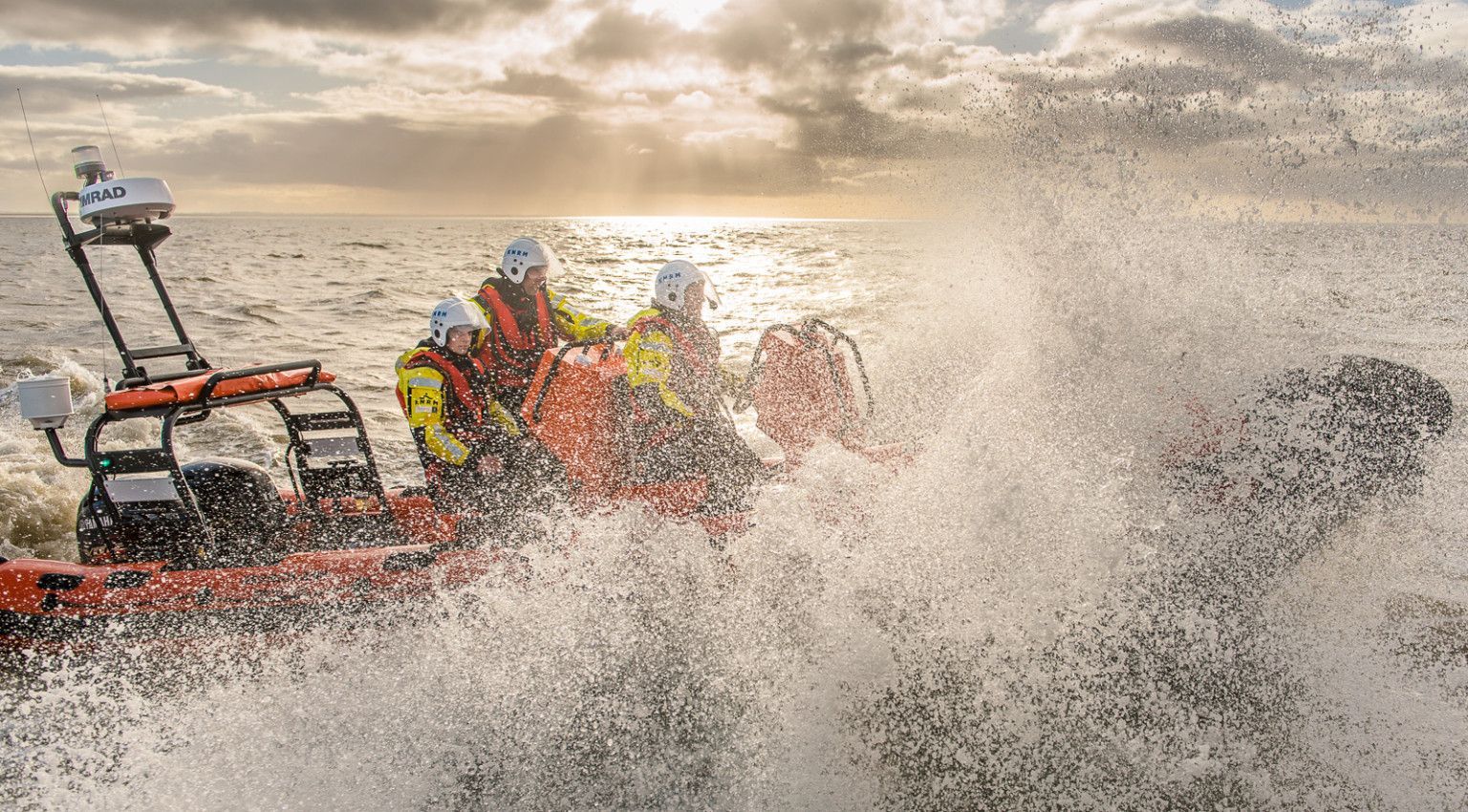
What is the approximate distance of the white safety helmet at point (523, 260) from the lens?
233 inches

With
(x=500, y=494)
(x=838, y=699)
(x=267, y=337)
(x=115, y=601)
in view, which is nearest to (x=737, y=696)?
(x=838, y=699)

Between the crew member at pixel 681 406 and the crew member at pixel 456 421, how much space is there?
80cm

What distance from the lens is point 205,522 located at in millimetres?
4730

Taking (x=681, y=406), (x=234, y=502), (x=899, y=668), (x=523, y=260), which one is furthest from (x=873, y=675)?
(x=234, y=502)

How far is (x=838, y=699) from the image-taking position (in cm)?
394

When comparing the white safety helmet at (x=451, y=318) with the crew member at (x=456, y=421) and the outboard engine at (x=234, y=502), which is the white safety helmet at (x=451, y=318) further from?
the outboard engine at (x=234, y=502)

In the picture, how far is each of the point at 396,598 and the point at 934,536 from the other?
272cm

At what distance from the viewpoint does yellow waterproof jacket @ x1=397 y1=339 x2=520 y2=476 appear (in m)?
4.71

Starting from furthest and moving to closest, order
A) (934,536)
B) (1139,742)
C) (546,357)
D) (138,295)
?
(138,295)
(546,357)
(934,536)
(1139,742)

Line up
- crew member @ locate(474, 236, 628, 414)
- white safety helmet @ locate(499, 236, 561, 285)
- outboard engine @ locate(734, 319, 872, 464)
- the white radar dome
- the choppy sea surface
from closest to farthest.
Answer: the choppy sea surface < the white radar dome < outboard engine @ locate(734, 319, 872, 464) < crew member @ locate(474, 236, 628, 414) < white safety helmet @ locate(499, 236, 561, 285)

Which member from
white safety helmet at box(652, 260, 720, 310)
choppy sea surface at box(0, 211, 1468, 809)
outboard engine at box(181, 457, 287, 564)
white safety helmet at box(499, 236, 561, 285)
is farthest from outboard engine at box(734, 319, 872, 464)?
outboard engine at box(181, 457, 287, 564)

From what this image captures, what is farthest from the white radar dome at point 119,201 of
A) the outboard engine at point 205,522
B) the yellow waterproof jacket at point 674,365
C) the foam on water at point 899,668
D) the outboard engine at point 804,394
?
the outboard engine at point 804,394

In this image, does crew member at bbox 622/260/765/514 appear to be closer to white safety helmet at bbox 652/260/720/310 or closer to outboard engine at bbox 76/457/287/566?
white safety helmet at bbox 652/260/720/310

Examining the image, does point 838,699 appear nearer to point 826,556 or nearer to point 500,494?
point 826,556
